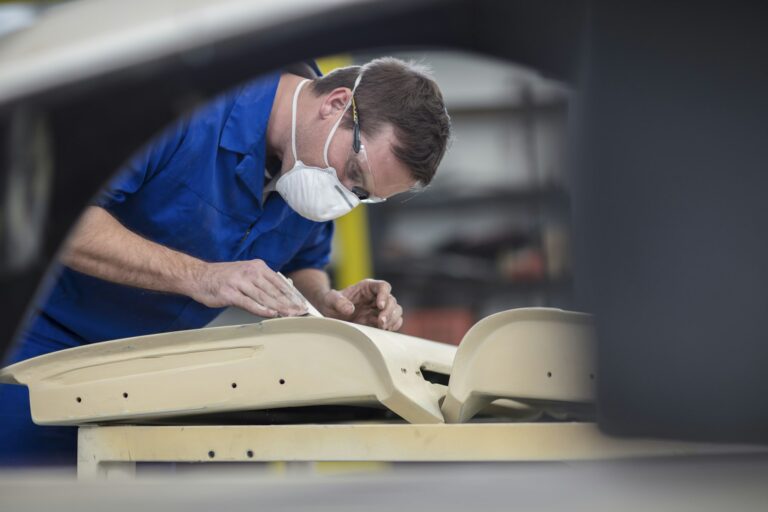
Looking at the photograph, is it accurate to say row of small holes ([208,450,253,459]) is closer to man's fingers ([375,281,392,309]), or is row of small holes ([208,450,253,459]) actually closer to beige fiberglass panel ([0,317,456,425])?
beige fiberglass panel ([0,317,456,425])

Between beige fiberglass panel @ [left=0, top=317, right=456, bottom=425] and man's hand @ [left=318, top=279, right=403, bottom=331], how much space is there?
73cm

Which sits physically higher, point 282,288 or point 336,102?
point 336,102

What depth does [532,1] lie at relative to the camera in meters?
0.81

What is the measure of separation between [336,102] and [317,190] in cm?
20

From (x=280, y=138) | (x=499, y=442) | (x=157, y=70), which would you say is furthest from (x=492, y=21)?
(x=280, y=138)

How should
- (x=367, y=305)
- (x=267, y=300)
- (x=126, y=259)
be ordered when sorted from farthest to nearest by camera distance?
(x=367, y=305) < (x=126, y=259) < (x=267, y=300)

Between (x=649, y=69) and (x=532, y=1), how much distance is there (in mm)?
120

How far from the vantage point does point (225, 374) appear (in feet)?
3.99

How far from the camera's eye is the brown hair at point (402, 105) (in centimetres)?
189

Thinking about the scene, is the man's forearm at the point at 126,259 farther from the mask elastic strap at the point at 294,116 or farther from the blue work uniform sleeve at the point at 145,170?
the mask elastic strap at the point at 294,116

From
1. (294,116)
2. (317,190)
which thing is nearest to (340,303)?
(317,190)

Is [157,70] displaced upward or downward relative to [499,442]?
upward

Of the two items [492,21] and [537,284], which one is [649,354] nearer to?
[492,21]

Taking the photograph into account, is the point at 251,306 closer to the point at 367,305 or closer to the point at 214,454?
the point at 214,454
